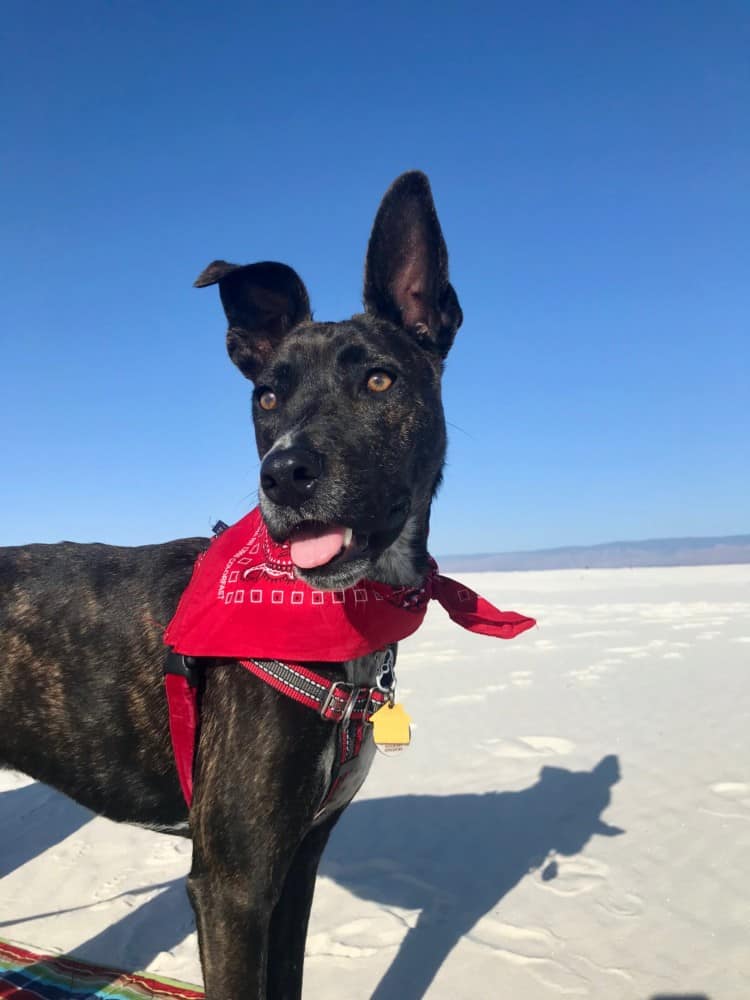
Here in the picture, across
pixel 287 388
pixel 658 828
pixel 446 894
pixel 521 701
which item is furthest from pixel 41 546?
pixel 521 701

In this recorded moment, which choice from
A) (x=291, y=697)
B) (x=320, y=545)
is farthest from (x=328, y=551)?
(x=291, y=697)

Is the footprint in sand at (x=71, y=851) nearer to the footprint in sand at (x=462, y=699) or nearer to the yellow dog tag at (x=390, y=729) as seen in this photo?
the yellow dog tag at (x=390, y=729)

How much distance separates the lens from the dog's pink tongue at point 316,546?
112 inches

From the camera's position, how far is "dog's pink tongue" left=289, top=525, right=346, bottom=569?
9.31ft

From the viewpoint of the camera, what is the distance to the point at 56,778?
3.42m

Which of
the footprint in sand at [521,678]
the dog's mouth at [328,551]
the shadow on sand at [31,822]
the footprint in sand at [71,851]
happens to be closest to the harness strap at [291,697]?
the dog's mouth at [328,551]

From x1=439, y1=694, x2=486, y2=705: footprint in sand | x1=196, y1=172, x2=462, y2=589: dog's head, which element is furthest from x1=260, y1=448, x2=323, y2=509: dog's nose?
x1=439, y1=694, x2=486, y2=705: footprint in sand

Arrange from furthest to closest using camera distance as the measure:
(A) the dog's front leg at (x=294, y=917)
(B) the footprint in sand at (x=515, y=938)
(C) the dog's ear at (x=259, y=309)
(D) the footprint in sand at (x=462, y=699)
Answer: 1. (D) the footprint in sand at (x=462, y=699)
2. (B) the footprint in sand at (x=515, y=938)
3. (C) the dog's ear at (x=259, y=309)
4. (A) the dog's front leg at (x=294, y=917)

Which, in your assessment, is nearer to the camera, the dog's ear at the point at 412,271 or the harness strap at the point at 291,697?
the harness strap at the point at 291,697

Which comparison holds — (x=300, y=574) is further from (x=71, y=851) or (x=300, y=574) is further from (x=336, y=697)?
(x=71, y=851)

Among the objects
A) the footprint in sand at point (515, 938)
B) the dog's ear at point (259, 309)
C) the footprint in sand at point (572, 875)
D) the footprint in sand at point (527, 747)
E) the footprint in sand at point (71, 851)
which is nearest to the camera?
the dog's ear at point (259, 309)

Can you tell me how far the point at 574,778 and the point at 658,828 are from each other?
1.26m

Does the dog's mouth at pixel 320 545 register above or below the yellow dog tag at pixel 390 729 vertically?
above

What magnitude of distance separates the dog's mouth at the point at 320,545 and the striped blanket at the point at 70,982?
9.63 feet
